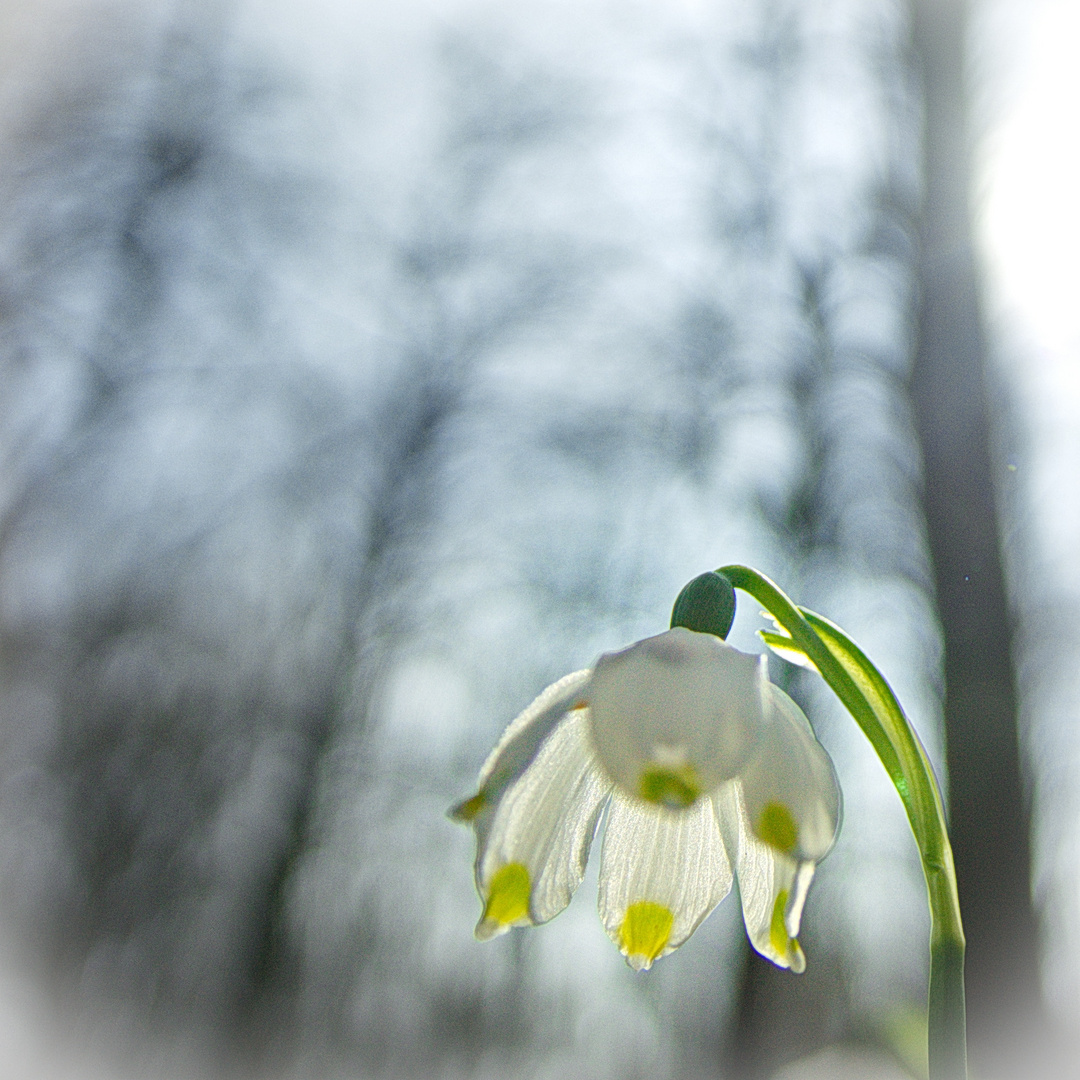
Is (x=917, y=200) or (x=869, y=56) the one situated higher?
(x=869, y=56)

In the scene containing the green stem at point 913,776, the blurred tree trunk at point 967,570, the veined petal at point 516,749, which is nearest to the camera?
the green stem at point 913,776

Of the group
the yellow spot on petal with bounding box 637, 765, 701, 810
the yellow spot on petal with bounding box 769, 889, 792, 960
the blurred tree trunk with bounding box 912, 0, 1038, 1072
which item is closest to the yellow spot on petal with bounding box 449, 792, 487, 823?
the yellow spot on petal with bounding box 637, 765, 701, 810

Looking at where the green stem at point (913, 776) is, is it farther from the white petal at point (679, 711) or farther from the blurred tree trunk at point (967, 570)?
the blurred tree trunk at point (967, 570)

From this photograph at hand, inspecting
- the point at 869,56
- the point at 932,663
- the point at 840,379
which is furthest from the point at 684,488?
the point at 869,56

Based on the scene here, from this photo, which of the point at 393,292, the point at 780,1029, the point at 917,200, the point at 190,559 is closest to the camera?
the point at 780,1029

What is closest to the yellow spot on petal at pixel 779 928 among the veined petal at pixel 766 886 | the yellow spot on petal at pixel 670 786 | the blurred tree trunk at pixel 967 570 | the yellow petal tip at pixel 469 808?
the veined petal at pixel 766 886

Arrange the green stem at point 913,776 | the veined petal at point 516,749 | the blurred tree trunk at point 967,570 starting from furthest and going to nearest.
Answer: the blurred tree trunk at point 967,570 < the veined petal at point 516,749 < the green stem at point 913,776

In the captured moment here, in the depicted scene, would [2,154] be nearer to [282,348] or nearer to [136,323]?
[136,323]
